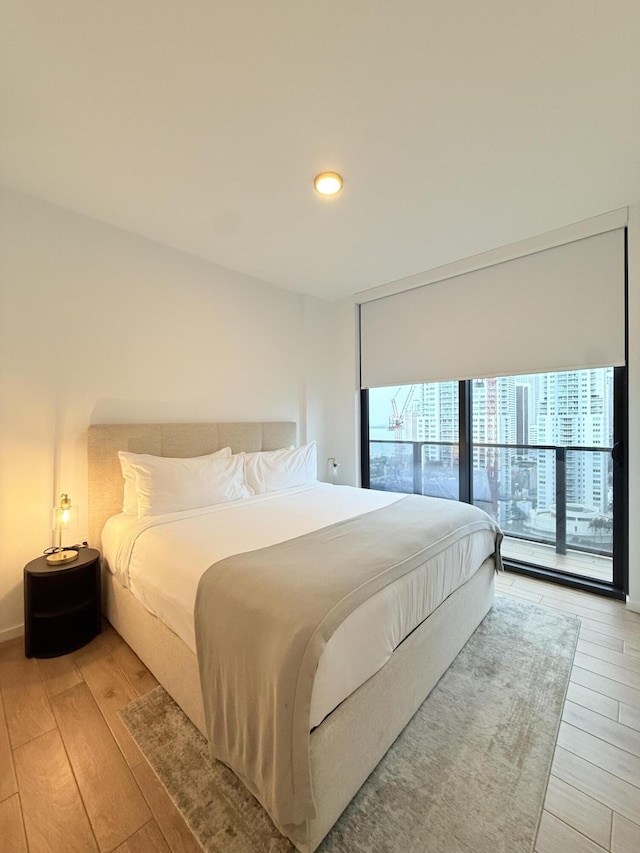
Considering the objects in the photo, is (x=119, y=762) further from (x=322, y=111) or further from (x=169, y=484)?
(x=322, y=111)

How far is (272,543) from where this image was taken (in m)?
1.66

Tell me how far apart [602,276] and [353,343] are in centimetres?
220

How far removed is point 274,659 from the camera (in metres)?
1.03

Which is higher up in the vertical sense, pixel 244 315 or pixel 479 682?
pixel 244 315

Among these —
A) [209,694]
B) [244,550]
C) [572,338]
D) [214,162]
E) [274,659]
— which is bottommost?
[209,694]

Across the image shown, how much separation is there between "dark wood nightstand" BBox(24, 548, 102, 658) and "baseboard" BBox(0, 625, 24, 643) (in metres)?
0.20

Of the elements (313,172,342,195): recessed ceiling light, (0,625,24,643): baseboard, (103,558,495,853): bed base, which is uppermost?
(313,172,342,195): recessed ceiling light

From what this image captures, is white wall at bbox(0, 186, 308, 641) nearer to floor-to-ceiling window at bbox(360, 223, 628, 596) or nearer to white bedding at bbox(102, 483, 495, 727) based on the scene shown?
white bedding at bbox(102, 483, 495, 727)

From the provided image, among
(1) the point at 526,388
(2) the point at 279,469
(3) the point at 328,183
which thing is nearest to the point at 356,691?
(2) the point at 279,469

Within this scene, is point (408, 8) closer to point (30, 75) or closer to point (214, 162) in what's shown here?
point (214, 162)

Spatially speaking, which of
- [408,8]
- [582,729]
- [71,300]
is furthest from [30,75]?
[582,729]

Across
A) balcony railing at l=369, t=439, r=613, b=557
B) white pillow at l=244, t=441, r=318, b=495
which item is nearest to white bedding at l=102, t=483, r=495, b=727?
white pillow at l=244, t=441, r=318, b=495

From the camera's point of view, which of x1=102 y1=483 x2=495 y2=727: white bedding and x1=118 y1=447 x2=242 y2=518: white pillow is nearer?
x1=102 y1=483 x2=495 y2=727: white bedding

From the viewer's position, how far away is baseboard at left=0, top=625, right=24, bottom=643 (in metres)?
2.06
